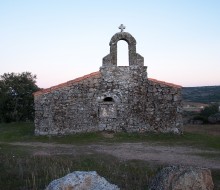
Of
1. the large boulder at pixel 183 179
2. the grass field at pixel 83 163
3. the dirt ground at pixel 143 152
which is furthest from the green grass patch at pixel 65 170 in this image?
the large boulder at pixel 183 179

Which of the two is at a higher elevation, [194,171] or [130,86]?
[130,86]

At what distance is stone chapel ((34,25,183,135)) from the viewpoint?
67.8 ft

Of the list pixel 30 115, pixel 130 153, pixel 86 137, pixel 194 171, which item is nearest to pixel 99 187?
pixel 194 171

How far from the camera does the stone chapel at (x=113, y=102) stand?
2067 centimetres

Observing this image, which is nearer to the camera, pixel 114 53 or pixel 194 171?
pixel 194 171

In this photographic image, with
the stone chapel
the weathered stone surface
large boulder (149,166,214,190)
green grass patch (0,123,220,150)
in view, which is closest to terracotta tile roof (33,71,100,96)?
the stone chapel

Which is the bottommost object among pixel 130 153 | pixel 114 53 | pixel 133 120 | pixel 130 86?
pixel 130 153

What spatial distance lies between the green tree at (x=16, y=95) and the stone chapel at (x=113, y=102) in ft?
31.3

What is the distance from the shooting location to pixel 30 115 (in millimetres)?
31172

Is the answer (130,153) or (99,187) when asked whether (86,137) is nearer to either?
(130,153)

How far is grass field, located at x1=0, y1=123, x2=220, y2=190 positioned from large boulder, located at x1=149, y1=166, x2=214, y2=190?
195 centimetres

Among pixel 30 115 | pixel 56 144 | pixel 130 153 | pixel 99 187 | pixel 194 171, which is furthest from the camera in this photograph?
pixel 30 115

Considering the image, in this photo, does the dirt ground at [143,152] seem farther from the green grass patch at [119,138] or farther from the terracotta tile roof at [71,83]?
the terracotta tile roof at [71,83]

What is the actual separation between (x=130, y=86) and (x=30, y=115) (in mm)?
12795
